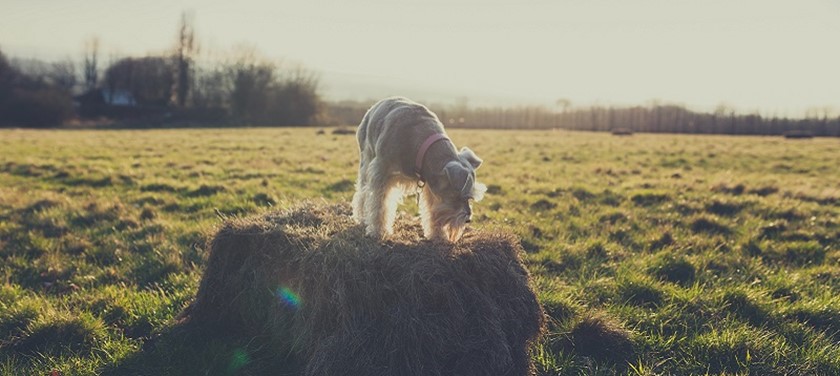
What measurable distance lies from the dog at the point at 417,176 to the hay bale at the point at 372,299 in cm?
25

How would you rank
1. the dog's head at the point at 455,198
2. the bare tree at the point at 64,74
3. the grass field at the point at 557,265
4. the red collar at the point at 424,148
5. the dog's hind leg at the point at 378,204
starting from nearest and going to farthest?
the grass field at the point at 557,265 < the dog's head at the point at 455,198 < the dog's hind leg at the point at 378,204 < the red collar at the point at 424,148 < the bare tree at the point at 64,74

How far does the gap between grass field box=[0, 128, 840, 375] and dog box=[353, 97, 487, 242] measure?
4.97 ft

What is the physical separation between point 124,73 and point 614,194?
75.6 meters

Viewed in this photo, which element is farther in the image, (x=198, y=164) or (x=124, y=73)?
(x=124, y=73)

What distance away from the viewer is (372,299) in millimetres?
3871

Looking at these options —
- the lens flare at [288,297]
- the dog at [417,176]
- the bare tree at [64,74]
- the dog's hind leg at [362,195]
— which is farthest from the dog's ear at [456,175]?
the bare tree at [64,74]

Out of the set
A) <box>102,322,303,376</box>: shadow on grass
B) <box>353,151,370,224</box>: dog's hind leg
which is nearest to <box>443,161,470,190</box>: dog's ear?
<box>353,151,370,224</box>: dog's hind leg

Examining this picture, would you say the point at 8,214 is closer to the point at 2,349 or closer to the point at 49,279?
the point at 49,279

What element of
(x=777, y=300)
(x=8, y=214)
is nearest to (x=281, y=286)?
(x=777, y=300)

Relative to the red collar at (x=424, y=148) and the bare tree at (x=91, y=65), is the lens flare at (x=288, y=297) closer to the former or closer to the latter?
the red collar at (x=424, y=148)

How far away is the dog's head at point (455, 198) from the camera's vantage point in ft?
15.6

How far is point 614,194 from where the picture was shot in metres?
11.7

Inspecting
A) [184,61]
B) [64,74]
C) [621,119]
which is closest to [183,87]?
[184,61]

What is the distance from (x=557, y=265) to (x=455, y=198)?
269 cm
